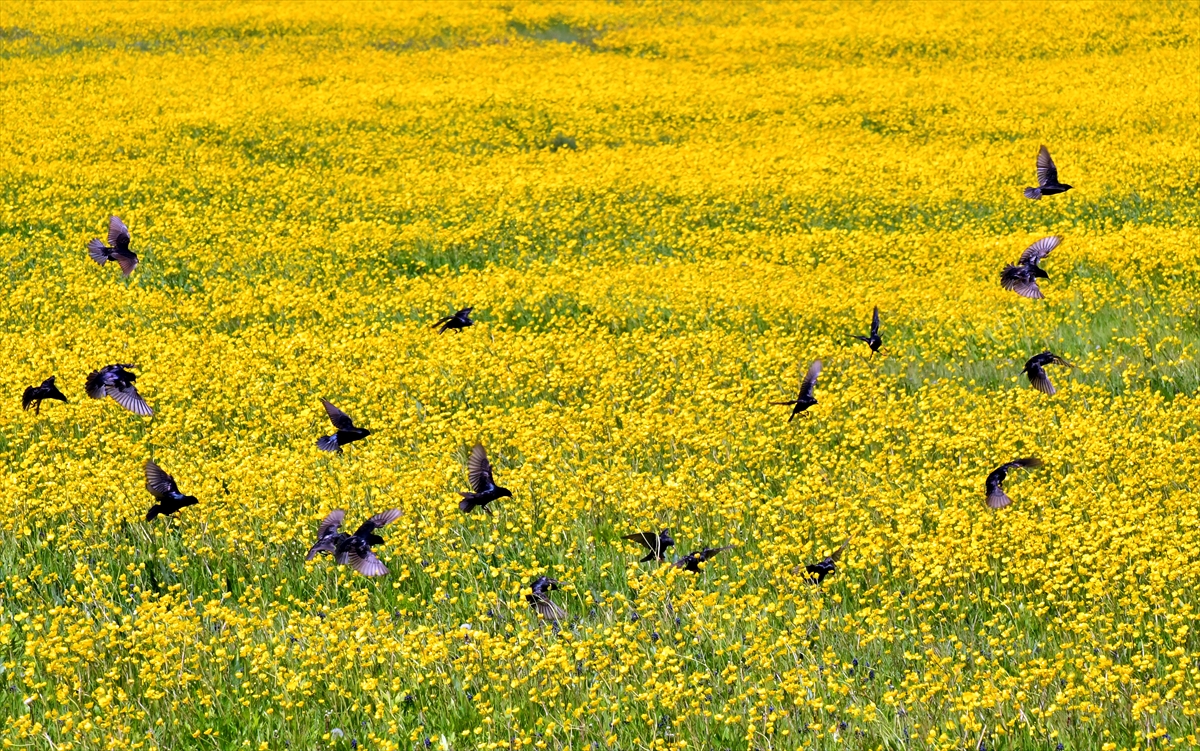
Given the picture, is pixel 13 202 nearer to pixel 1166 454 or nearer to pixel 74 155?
pixel 74 155

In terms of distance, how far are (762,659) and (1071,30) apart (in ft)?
96.6

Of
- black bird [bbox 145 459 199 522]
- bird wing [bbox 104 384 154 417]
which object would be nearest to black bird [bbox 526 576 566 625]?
black bird [bbox 145 459 199 522]

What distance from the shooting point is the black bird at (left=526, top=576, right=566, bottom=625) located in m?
6.33

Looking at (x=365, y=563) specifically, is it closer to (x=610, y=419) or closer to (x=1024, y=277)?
(x=610, y=419)

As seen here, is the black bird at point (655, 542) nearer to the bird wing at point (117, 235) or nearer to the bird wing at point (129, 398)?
the bird wing at point (129, 398)

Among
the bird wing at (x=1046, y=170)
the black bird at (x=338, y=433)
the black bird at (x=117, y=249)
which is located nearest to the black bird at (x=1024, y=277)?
the bird wing at (x=1046, y=170)

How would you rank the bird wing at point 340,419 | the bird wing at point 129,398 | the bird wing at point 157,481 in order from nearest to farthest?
the bird wing at point 157,481
the bird wing at point 129,398
the bird wing at point 340,419

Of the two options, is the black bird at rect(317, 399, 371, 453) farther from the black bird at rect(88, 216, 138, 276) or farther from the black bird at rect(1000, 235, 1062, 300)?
the black bird at rect(1000, 235, 1062, 300)

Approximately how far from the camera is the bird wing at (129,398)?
828 centimetres

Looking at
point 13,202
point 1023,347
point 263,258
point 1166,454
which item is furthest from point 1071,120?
point 13,202

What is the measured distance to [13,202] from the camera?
1938 cm

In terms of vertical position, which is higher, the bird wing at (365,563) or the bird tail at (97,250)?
the bird tail at (97,250)

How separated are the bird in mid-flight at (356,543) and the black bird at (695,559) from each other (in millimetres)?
1504

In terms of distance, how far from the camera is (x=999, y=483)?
7.38 meters
